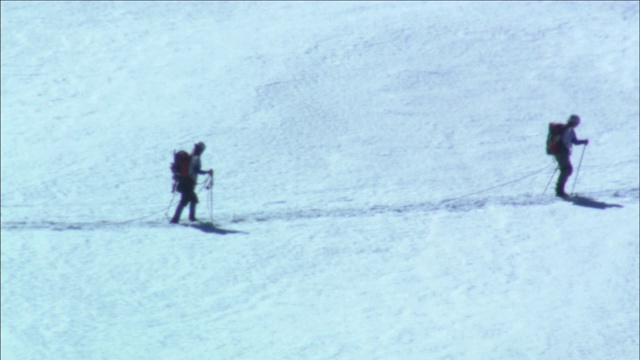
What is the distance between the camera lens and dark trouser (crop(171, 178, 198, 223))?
15.4 metres

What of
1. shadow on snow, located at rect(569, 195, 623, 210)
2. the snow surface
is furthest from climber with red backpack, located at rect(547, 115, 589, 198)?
the snow surface

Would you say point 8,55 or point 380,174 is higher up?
point 8,55

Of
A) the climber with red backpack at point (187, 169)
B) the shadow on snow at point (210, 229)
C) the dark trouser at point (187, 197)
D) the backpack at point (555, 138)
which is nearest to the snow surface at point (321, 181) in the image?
the shadow on snow at point (210, 229)

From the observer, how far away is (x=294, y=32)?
80.0 ft

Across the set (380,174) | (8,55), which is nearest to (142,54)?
(8,55)

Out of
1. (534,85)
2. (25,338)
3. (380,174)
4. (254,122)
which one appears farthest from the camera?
(534,85)

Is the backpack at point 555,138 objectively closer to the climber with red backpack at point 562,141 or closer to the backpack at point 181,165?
the climber with red backpack at point 562,141

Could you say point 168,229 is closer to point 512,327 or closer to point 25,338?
point 25,338

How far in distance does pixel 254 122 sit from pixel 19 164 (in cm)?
386

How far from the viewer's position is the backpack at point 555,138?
1597 cm

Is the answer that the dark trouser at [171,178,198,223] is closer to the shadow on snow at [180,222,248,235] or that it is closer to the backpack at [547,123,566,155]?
the shadow on snow at [180,222,248,235]

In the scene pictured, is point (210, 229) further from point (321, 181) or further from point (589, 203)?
point (589, 203)

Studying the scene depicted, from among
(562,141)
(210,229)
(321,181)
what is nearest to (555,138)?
(562,141)

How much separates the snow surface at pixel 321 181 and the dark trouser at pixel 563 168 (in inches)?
9.4
